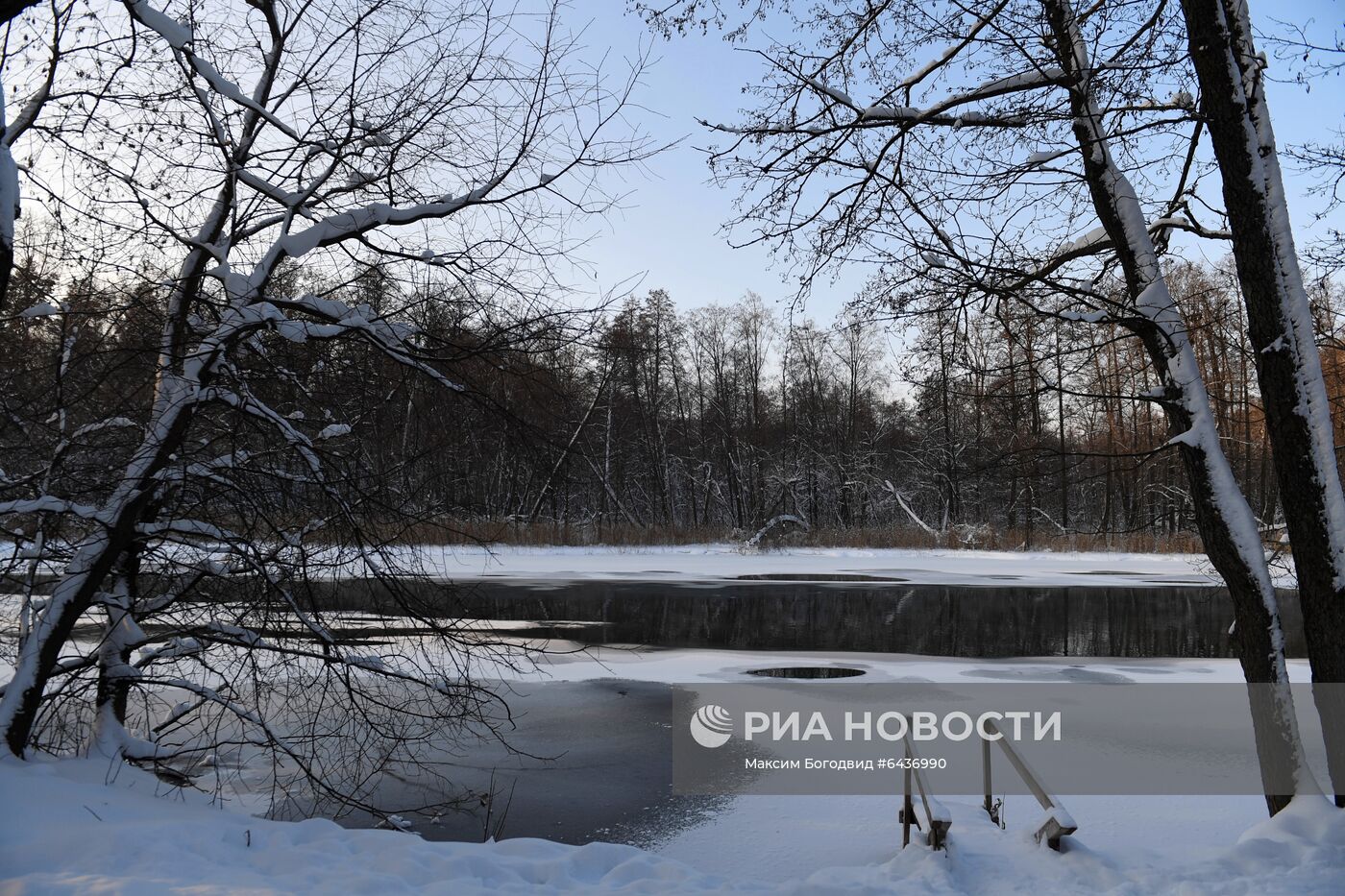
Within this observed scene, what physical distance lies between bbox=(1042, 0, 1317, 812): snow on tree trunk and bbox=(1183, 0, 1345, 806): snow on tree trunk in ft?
0.84

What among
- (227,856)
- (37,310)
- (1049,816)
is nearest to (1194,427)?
(1049,816)

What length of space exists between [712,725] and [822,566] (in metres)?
20.7

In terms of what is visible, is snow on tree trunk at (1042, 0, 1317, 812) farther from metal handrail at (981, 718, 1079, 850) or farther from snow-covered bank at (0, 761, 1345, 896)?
metal handrail at (981, 718, 1079, 850)

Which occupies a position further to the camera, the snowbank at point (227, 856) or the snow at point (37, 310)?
the snow at point (37, 310)

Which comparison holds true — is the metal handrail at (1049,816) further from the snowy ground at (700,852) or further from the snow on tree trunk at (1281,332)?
the snow on tree trunk at (1281,332)

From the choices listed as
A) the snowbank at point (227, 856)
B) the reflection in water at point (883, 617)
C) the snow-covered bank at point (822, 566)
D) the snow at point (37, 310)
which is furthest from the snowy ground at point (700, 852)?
the snow-covered bank at point (822, 566)

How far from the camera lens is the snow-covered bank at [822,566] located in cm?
2566

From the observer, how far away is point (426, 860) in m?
4.58

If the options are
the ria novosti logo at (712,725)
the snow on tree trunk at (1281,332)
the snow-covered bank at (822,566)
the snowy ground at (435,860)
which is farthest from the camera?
the snow-covered bank at (822,566)

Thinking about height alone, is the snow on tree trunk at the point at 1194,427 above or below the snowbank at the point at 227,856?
above

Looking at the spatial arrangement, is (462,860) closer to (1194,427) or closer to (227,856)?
(227,856)

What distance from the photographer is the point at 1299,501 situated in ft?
17.8

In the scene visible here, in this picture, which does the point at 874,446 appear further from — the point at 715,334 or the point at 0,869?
the point at 0,869

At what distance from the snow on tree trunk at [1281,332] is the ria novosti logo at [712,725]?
5568 mm
